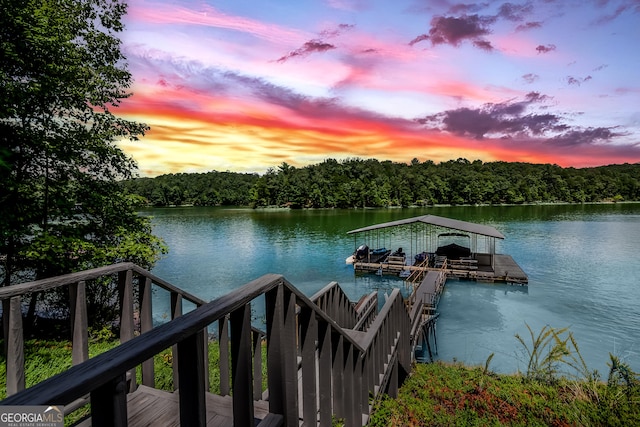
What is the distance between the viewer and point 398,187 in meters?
89.8

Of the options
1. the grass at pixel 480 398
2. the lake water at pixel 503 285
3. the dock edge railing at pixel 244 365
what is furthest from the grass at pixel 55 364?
the lake water at pixel 503 285

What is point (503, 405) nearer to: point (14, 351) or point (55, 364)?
point (14, 351)

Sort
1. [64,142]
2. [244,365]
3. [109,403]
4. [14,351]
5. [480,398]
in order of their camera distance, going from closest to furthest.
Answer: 1. [109,403]
2. [244,365]
3. [14,351]
4. [480,398]
5. [64,142]

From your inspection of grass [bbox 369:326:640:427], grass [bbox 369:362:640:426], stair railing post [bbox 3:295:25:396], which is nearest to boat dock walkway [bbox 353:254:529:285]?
grass [bbox 369:326:640:427]

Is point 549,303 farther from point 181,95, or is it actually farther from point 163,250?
point 181,95

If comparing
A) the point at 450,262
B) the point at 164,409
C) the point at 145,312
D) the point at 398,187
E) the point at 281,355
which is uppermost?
the point at 398,187

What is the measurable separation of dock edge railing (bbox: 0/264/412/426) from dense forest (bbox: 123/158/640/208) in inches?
3233

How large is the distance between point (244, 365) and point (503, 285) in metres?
19.5

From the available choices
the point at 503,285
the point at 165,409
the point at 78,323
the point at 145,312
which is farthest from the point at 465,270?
the point at 78,323

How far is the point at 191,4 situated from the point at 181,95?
918cm

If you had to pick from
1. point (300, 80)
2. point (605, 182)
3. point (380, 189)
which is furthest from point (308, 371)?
point (605, 182)

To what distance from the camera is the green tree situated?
6.14 m

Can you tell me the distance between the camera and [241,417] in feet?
4.33

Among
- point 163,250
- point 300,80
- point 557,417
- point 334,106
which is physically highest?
point 334,106
